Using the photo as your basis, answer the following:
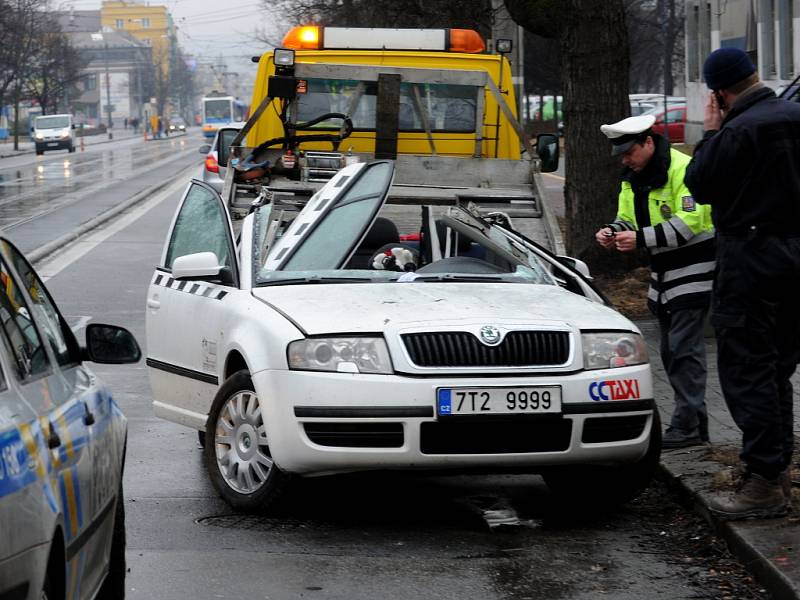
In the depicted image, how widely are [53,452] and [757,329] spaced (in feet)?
10.3

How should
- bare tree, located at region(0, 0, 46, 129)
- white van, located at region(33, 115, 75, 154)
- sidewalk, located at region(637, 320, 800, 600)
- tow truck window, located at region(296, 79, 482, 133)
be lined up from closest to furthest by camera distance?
1. sidewalk, located at region(637, 320, 800, 600)
2. tow truck window, located at region(296, 79, 482, 133)
3. white van, located at region(33, 115, 75, 154)
4. bare tree, located at region(0, 0, 46, 129)

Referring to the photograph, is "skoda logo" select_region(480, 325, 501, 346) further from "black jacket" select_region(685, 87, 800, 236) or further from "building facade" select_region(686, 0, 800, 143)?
"building facade" select_region(686, 0, 800, 143)

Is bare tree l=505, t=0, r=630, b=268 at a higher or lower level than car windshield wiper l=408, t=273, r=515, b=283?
higher

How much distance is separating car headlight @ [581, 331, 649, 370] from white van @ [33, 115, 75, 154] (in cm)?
6914

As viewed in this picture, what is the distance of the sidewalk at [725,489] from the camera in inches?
207

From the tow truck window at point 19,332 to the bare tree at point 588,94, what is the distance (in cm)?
1068

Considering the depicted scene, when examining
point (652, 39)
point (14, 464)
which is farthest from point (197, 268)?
point (652, 39)

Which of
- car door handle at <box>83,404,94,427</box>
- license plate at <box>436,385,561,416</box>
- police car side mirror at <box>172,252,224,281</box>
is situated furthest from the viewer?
police car side mirror at <box>172,252,224,281</box>

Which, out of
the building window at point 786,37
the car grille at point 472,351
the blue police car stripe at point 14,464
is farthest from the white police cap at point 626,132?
the building window at point 786,37

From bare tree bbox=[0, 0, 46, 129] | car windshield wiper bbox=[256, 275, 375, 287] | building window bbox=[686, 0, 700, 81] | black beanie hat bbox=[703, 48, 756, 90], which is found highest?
bare tree bbox=[0, 0, 46, 129]

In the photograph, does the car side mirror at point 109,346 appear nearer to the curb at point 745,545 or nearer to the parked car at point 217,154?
the curb at point 745,545

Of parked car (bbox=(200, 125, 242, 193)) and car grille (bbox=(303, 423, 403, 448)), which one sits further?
parked car (bbox=(200, 125, 242, 193))

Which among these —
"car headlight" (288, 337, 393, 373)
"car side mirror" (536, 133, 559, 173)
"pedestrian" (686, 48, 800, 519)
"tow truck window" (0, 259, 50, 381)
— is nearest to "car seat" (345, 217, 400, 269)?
"car headlight" (288, 337, 393, 373)

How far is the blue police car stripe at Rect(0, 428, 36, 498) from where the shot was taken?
3.04 m
